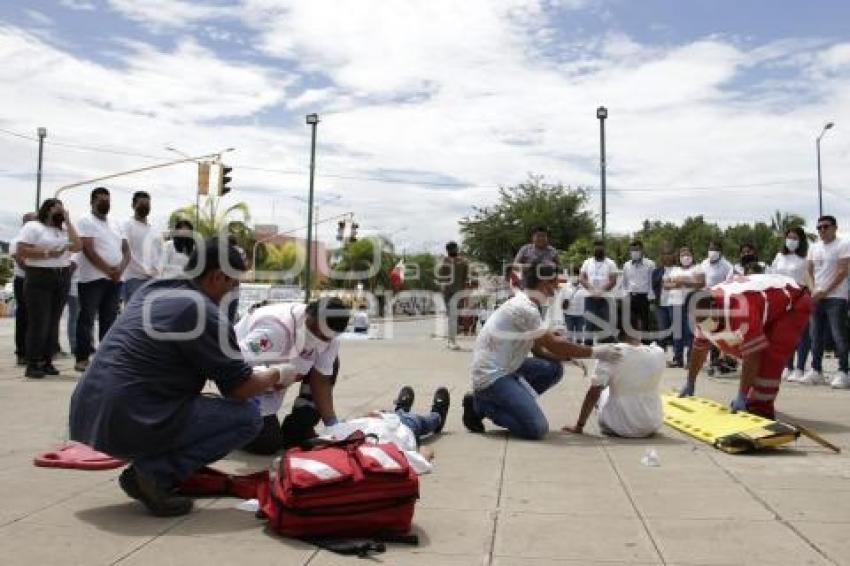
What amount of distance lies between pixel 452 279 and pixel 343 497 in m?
12.2

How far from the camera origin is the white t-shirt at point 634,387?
668cm

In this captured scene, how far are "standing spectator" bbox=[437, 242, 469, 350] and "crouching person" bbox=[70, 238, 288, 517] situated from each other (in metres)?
11.5

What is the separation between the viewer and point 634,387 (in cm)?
676

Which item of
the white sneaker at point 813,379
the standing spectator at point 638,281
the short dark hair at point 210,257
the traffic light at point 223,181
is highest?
the traffic light at point 223,181

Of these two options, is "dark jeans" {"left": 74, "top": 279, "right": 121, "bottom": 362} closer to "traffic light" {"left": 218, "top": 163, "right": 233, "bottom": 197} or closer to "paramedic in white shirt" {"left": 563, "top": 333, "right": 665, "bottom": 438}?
"paramedic in white shirt" {"left": 563, "top": 333, "right": 665, "bottom": 438}

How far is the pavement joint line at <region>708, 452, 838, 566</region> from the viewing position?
3788mm

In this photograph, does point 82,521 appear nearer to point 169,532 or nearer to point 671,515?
point 169,532

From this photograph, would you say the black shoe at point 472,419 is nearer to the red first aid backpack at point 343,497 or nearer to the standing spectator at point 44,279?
the red first aid backpack at point 343,497

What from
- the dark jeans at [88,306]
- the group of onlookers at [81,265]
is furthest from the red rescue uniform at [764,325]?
the dark jeans at [88,306]

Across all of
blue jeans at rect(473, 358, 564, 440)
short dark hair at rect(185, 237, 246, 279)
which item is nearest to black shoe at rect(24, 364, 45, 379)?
blue jeans at rect(473, 358, 564, 440)

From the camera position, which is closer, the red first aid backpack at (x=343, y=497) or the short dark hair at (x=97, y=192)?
the red first aid backpack at (x=343, y=497)

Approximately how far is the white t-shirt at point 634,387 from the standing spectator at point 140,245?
600 cm

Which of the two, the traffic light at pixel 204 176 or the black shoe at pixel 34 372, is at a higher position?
the traffic light at pixel 204 176

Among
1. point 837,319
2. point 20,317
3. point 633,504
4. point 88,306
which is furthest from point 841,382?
point 20,317
